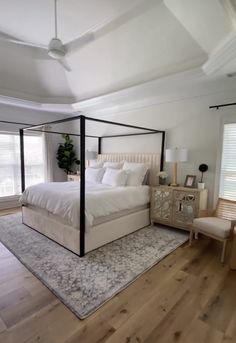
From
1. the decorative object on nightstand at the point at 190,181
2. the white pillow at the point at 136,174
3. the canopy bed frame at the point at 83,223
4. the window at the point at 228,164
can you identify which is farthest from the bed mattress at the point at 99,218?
the window at the point at 228,164

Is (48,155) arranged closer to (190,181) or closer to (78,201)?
(78,201)

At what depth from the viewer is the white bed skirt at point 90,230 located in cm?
265

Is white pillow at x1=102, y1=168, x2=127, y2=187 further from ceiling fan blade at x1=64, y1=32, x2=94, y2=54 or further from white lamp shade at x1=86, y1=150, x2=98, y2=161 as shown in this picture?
ceiling fan blade at x1=64, y1=32, x2=94, y2=54

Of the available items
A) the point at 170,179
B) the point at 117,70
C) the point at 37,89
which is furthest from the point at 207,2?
the point at 37,89

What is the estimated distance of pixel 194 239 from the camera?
3191mm

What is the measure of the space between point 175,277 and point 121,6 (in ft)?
11.0

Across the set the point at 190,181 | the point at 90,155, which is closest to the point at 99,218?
the point at 190,181

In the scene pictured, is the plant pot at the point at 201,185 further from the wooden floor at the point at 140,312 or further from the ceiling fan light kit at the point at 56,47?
the ceiling fan light kit at the point at 56,47

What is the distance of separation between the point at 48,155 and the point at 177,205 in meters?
3.86

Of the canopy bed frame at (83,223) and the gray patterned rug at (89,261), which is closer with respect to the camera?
the gray patterned rug at (89,261)

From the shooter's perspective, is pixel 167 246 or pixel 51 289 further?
pixel 167 246

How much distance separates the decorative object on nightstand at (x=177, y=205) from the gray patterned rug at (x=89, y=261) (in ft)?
0.74

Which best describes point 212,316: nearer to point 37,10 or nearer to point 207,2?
point 207,2

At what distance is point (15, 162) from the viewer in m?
5.04
